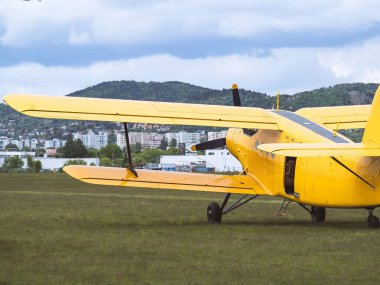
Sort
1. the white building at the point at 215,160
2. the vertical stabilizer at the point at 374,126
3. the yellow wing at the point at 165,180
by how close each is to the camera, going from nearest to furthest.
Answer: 1. the vertical stabilizer at the point at 374,126
2. the yellow wing at the point at 165,180
3. the white building at the point at 215,160

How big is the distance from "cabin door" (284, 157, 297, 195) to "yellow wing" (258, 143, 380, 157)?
2.11 m

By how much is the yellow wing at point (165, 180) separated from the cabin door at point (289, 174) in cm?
103

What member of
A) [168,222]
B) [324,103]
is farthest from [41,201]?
[324,103]

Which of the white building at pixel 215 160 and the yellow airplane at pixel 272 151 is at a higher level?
the yellow airplane at pixel 272 151

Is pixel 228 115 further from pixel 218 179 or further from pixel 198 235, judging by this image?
pixel 198 235

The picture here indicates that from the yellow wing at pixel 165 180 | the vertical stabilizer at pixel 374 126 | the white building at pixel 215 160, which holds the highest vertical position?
the vertical stabilizer at pixel 374 126

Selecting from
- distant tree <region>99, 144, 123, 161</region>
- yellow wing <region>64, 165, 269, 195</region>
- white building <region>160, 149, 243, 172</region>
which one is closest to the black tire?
yellow wing <region>64, 165, 269, 195</region>

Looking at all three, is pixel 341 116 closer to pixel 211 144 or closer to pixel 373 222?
pixel 211 144

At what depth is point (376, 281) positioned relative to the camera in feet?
32.4

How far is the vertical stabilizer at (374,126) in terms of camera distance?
14992mm

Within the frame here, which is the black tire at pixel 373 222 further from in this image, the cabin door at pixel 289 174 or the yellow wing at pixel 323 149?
the yellow wing at pixel 323 149

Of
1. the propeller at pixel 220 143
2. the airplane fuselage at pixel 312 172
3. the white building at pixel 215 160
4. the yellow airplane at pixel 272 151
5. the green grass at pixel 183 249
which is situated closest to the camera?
the green grass at pixel 183 249

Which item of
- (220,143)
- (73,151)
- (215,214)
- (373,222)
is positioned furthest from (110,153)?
(373,222)

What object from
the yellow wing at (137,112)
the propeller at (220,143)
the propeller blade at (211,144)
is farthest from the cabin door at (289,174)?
the propeller blade at (211,144)
